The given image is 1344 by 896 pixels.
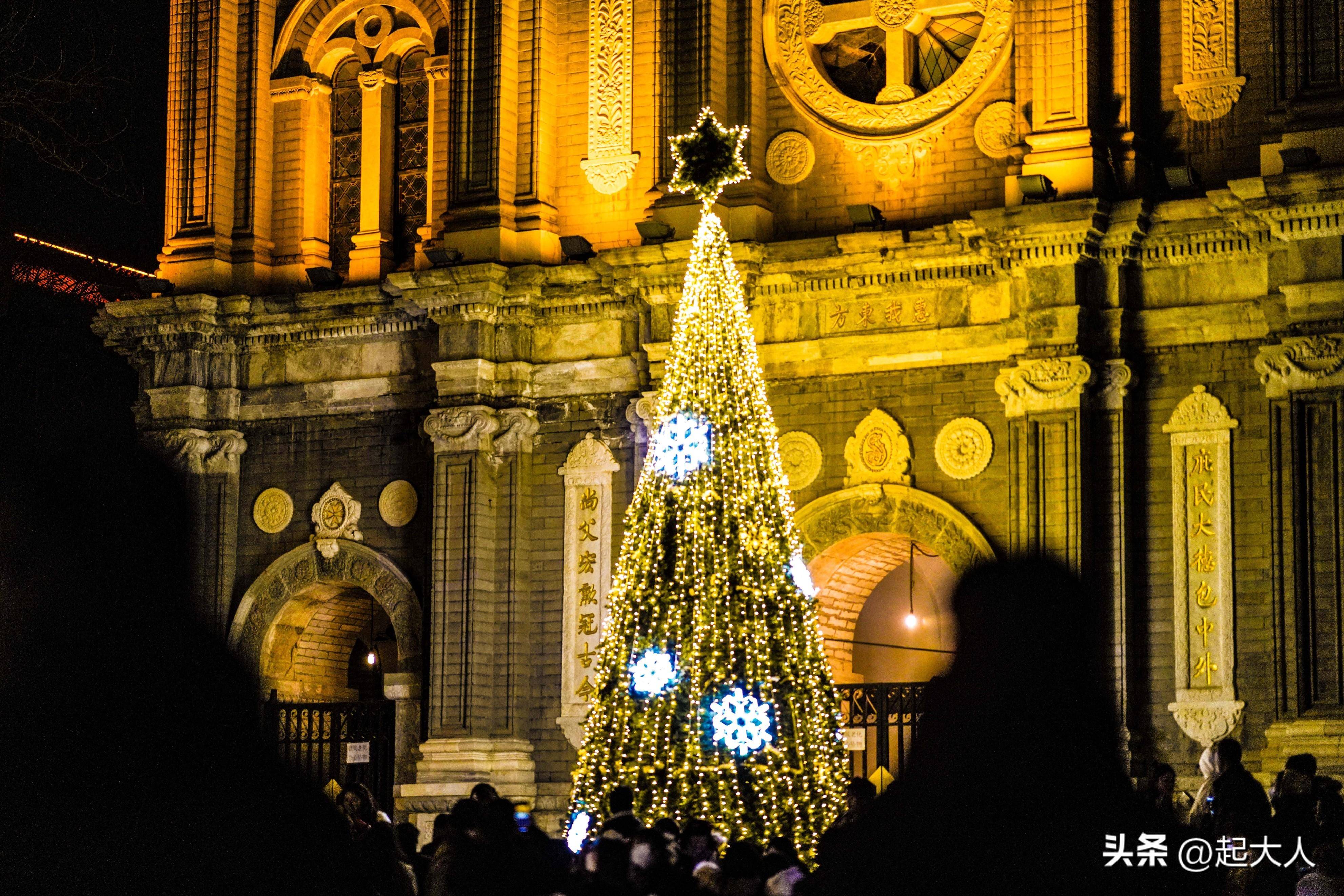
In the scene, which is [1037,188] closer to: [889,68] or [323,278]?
[889,68]

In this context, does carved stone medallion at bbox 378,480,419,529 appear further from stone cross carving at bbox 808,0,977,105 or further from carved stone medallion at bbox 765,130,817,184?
stone cross carving at bbox 808,0,977,105

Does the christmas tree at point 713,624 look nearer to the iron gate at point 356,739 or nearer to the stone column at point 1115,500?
the stone column at point 1115,500

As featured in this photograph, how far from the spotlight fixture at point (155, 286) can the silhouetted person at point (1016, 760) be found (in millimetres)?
22564

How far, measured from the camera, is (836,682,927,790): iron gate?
21.6 metres

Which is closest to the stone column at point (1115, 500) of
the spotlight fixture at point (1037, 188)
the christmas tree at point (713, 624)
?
the spotlight fixture at point (1037, 188)

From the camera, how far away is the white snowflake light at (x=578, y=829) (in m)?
17.8

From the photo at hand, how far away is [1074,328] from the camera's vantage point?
21.2m

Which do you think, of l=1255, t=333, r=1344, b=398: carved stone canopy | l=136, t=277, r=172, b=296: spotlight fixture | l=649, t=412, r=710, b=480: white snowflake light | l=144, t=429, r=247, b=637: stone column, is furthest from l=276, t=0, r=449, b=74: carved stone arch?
l=1255, t=333, r=1344, b=398: carved stone canopy

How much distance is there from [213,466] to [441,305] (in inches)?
162

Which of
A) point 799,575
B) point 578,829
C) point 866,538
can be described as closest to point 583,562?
point 866,538

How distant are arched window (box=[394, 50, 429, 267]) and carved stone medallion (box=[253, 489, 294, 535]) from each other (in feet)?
11.1

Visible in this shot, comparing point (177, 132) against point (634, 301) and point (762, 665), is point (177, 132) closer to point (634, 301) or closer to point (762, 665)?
point (634, 301)

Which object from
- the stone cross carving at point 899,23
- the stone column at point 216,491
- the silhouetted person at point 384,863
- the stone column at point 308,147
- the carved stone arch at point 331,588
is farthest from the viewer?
the stone column at point 308,147

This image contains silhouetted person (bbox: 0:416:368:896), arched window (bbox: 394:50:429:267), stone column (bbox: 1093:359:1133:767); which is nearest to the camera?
silhouetted person (bbox: 0:416:368:896)
